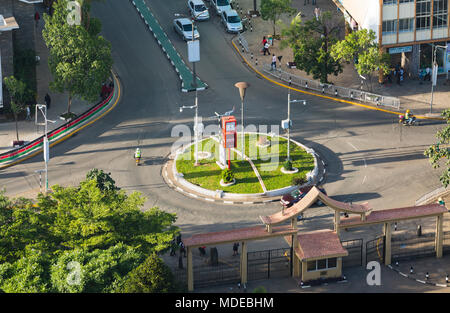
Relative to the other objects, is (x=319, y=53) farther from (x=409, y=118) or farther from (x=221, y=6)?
(x=221, y=6)

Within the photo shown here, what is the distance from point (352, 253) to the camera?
70938mm

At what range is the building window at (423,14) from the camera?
324 ft

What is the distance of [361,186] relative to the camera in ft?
266

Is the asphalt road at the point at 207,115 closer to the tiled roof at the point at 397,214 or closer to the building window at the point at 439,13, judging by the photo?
the tiled roof at the point at 397,214

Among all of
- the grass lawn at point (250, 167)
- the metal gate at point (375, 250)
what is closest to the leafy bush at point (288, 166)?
the grass lawn at point (250, 167)

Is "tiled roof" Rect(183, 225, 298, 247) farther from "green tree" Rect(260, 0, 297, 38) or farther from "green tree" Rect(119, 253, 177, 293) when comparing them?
"green tree" Rect(260, 0, 297, 38)

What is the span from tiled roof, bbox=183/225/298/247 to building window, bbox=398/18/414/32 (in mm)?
40038

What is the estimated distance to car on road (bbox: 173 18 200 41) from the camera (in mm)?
109000

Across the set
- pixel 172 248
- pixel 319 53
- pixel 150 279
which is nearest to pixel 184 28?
pixel 319 53

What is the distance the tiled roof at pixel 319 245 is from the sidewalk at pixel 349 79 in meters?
30.8

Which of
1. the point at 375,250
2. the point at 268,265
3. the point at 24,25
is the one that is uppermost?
the point at 24,25

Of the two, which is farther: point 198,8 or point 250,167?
point 198,8

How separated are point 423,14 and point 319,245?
4122 centimetres

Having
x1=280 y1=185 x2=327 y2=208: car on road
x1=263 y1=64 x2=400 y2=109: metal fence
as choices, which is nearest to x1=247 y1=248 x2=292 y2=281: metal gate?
x1=280 y1=185 x2=327 y2=208: car on road
